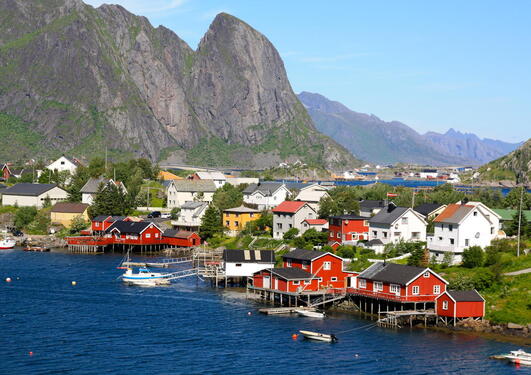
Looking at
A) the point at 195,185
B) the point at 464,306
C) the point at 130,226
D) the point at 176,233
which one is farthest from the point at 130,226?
the point at 464,306

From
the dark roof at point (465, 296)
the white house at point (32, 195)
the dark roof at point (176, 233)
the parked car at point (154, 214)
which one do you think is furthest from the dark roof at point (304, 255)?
the white house at point (32, 195)

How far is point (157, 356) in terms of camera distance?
56094mm

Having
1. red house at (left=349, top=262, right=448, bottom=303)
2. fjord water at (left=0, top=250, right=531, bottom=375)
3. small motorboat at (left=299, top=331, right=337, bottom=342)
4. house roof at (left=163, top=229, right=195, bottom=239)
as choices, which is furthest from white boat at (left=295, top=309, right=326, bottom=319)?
house roof at (left=163, top=229, right=195, bottom=239)

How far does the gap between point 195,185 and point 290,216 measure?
148 ft

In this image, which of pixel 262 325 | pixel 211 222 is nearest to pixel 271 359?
pixel 262 325

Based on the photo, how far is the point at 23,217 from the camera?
134 meters

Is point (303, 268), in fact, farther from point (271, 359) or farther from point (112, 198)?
point (112, 198)

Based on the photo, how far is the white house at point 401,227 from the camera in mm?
93125

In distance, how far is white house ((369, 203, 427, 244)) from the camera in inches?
3666

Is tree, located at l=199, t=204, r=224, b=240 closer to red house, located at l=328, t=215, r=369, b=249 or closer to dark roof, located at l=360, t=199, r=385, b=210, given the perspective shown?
dark roof, located at l=360, t=199, r=385, b=210

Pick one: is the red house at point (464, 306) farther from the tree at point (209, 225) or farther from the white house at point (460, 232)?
the tree at point (209, 225)

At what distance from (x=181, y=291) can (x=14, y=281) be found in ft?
63.0

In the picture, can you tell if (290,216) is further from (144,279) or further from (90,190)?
(90,190)

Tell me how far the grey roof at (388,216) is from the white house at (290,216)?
526 inches
